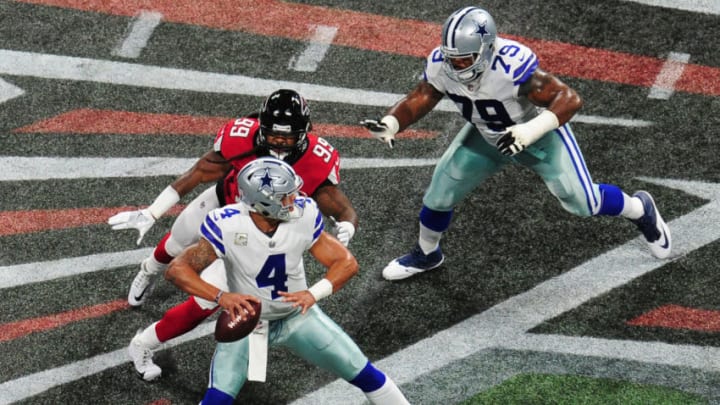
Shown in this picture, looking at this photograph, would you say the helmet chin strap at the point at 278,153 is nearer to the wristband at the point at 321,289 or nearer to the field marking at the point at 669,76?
the wristband at the point at 321,289

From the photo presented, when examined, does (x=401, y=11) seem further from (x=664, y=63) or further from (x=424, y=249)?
(x=424, y=249)

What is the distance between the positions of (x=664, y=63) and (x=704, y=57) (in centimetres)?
27

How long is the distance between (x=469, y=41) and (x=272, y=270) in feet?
4.86

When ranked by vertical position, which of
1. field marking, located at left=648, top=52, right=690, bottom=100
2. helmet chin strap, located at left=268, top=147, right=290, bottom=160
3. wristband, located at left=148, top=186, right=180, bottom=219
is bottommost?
field marking, located at left=648, top=52, right=690, bottom=100

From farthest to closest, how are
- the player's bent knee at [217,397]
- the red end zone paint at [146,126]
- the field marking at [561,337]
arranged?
1. the red end zone paint at [146,126]
2. the field marking at [561,337]
3. the player's bent knee at [217,397]

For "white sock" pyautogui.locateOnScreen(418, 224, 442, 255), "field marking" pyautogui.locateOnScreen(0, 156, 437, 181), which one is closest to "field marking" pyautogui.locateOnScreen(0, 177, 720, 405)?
"white sock" pyautogui.locateOnScreen(418, 224, 442, 255)

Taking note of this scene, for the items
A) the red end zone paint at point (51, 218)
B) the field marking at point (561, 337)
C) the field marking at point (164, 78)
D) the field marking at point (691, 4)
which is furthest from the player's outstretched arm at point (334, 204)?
the field marking at point (691, 4)

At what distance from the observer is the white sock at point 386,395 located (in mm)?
5312

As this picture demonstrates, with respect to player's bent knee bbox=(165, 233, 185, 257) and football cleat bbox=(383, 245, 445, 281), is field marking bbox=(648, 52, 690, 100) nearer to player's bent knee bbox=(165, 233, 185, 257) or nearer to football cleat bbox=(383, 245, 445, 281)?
football cleat bbox=(383, 245, 445, 281)

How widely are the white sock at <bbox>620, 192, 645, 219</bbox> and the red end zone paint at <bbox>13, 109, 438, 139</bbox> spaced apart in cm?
154

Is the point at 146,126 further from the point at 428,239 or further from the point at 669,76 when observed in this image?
the point at 669,76

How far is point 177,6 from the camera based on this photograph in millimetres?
8336

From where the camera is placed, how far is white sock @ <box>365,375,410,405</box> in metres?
5.31

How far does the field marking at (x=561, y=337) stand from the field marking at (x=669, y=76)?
102 centimetres
